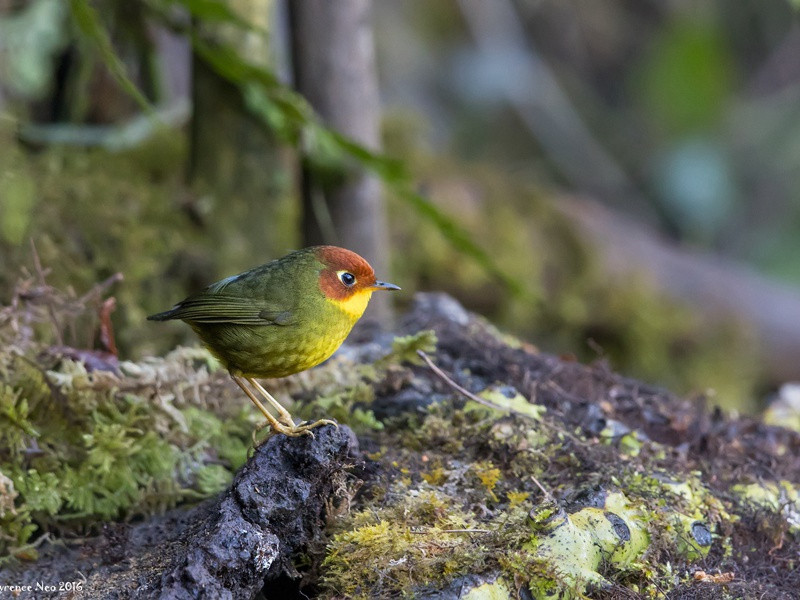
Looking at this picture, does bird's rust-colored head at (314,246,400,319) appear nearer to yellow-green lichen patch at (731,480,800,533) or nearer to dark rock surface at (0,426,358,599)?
dark rock surface at (0,426,358,599)

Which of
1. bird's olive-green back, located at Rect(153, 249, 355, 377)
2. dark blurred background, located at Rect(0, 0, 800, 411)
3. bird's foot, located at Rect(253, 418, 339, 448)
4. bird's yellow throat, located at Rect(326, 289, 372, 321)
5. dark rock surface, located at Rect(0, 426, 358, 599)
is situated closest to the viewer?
dark rock surface, located at Rect(0, 426, 358, 599)

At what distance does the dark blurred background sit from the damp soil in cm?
42

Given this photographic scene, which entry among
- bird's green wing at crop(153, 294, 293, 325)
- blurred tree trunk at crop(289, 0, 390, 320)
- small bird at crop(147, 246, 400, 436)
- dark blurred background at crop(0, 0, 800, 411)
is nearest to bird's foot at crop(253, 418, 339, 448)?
small bird at crop(147, 246, 400, 436)

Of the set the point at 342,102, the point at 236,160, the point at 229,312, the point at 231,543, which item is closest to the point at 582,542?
the point at 231,543

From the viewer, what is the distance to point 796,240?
10586 mm

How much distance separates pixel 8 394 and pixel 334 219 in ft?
8.72

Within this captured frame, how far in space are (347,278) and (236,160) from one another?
7.82 feet

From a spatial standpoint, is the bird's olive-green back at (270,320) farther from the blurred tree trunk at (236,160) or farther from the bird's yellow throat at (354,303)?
the blurred tree trunk at (236,160)

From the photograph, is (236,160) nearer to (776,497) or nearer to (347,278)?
(347,278)

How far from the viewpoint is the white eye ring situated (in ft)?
10.6

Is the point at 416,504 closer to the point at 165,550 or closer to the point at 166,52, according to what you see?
the point at 165,550

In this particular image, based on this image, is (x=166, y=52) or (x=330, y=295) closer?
(x=330, y=295)

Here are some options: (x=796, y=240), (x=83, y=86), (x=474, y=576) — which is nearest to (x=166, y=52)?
(x=83, y=86)

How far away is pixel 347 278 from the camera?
10.6ft
